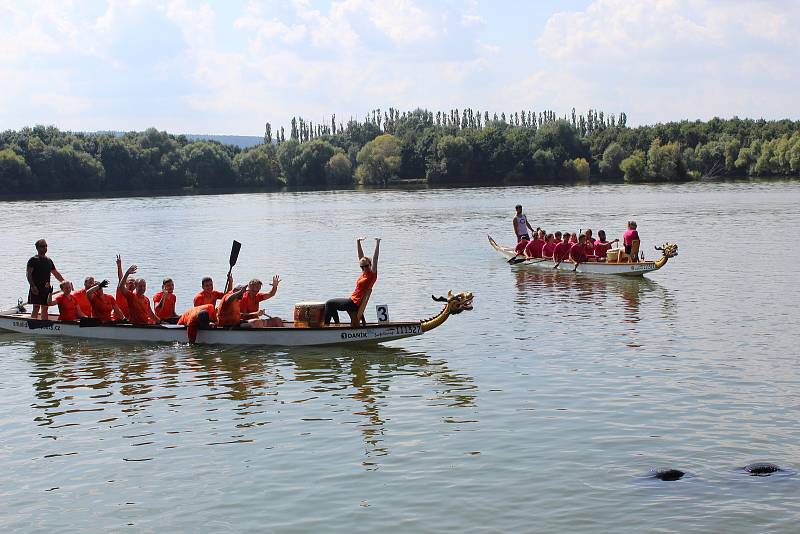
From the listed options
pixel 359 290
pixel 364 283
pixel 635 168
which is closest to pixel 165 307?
pixel 359 290

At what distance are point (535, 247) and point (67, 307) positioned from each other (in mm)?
18827

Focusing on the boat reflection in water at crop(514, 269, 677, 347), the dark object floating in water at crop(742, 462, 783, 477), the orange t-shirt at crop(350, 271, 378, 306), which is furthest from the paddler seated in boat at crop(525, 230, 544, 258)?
the dark object floating in water at crop(742, 462, 783, 477)

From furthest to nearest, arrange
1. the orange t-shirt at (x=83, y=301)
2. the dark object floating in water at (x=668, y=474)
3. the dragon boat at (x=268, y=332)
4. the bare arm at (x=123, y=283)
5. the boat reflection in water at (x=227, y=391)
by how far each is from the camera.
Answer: the orange t-shirt at (x=83, y=301) < the bare arm at (x=123, y=283) < the dragon boat at (x=268, y=332) < the boat reflection in water at (x=227, y=391) < the dark object floating in water at (x=668, y=474)

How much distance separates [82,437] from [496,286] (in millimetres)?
19187

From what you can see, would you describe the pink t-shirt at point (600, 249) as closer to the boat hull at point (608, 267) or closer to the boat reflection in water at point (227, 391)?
the boat hull at point (608, 267)

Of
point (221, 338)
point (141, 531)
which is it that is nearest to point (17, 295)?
point (221, 338)

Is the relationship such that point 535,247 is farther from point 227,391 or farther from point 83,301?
point 227,391

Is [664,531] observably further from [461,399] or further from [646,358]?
[646,358]

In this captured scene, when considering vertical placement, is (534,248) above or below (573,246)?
below

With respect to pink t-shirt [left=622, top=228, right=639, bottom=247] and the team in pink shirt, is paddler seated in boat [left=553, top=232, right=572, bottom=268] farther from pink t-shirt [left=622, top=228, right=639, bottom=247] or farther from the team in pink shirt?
pink t-shirt [left=622, top=228, right=639, bottom=247]

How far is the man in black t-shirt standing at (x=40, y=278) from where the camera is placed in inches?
906

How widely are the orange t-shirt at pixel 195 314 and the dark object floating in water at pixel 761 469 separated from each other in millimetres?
12824

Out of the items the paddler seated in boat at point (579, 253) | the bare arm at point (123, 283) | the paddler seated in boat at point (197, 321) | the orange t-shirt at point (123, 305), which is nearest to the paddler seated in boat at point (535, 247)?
the paddler seated in boat at point (579, 253)

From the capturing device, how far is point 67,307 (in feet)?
77.5
